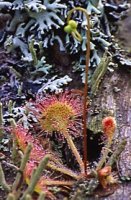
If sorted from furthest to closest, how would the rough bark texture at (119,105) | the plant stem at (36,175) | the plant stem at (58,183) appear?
the rough bark texture at (119,105), the plant stem at (58,183), the plant stem at (36,175)

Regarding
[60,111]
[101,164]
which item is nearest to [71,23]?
[60,111]

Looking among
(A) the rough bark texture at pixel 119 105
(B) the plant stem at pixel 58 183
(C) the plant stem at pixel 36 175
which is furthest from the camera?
(A) the rough bark texture at pixel 119 105

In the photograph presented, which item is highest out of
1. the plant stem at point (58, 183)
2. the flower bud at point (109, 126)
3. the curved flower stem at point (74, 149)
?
the flower bud at point (109, 126)

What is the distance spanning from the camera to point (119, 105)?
1371 millimetres

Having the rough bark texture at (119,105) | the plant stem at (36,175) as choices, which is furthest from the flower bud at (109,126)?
the plant stem at (36,175)

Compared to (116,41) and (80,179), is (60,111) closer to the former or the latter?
(80,179)

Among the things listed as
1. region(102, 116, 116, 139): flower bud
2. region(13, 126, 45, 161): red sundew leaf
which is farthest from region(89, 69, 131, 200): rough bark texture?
region(13, 126, 45, 161): red sundew leaf

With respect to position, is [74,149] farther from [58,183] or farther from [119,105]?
[119,105]

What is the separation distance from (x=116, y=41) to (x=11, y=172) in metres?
0.65

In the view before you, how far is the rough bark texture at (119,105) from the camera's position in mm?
1179

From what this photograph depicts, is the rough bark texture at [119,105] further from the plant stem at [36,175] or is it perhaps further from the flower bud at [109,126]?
the plant stem at [36,175]

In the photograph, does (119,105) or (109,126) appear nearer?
(109,126)

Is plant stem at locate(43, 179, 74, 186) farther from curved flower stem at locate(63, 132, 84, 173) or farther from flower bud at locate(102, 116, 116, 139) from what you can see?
flower bud at locate(102, 116, 116, 139)

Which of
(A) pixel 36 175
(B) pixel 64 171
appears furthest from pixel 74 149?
(A) pixel 36 175
